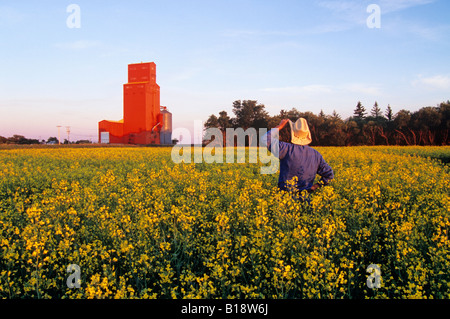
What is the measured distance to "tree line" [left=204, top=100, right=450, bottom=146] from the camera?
117ft

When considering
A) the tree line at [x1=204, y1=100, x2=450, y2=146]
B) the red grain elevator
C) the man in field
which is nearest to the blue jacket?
the man in field

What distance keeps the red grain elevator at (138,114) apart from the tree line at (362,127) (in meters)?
10.0

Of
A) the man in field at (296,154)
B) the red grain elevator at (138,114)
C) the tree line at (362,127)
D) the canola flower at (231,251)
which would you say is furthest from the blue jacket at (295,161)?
the red grain elevator at (138,114)

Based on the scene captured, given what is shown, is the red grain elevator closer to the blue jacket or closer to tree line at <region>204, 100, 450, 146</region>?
tree line at <region>204, 100, 450, 146</region>

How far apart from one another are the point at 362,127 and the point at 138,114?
3673 centimetres

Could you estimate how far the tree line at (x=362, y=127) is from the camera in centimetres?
3553

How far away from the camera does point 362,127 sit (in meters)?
51.1

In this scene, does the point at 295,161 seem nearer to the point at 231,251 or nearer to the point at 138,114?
the point at 231,251

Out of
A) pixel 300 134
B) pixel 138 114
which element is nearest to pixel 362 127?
pixel 138 114

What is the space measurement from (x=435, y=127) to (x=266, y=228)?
164 feet

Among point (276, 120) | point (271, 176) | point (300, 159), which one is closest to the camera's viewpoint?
point (300, 159)

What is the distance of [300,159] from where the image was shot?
522cm
